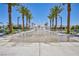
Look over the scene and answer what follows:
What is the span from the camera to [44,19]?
1333 centimetres

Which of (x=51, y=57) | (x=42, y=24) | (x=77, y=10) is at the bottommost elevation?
(x=51, y=57)

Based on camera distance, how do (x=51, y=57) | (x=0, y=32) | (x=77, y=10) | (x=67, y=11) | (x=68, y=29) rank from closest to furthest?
(x=51, y=57) → (x=77, y=10) → (x=0, y=32) → (x=67, y=11) → (x=68, y=29)

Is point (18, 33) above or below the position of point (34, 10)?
below

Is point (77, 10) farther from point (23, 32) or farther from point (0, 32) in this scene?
point (0, 32)

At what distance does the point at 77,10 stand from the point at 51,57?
629 centimetres

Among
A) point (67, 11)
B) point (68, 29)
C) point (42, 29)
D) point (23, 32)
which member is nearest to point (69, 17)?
point (67, 11)

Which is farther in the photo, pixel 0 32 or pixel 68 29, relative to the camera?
pixel 68 29

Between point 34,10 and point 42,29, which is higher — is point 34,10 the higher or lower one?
the higher one

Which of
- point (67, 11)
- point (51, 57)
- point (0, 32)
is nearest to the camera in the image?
point (51, 57)

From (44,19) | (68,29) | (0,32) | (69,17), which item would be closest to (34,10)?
(44,19)

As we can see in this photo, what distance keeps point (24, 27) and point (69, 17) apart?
3710 millimetres

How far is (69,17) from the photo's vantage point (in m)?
16.2

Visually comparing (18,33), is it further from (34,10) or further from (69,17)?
(69,17)

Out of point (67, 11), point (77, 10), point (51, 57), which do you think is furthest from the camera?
point (67, 11)
